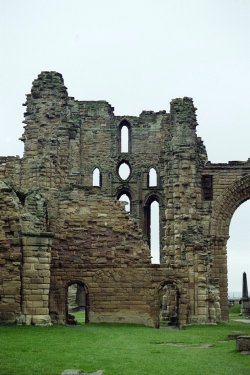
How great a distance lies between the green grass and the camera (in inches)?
490

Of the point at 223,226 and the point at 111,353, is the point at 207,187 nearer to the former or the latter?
the point at 223,226

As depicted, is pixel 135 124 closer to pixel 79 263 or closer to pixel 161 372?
pixel 79 263

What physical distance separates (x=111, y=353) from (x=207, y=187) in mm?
17548

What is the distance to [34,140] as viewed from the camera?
28250 mm

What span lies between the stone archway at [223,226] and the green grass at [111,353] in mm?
11012

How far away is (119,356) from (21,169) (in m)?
14.8

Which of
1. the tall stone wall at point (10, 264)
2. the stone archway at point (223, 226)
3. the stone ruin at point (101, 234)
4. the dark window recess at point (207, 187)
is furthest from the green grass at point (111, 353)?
the dark window recess at point (207, 187)

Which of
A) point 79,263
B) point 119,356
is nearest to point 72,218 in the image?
point 79,263

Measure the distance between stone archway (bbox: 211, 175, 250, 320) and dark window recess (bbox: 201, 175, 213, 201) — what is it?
376 mm

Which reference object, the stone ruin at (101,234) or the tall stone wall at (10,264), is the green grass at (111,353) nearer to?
the tall stone wall at (10,264)

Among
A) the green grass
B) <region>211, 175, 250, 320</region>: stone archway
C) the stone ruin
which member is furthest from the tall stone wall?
<region>211, 175, 250, 320</region>: stone archway

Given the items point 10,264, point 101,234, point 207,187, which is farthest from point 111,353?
point 207,187

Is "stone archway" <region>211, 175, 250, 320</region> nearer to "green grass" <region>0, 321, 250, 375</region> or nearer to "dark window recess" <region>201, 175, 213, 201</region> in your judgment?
"dark window recess" <region>201, 175, 213, 201</region>

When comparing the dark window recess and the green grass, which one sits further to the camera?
the dark window recess
